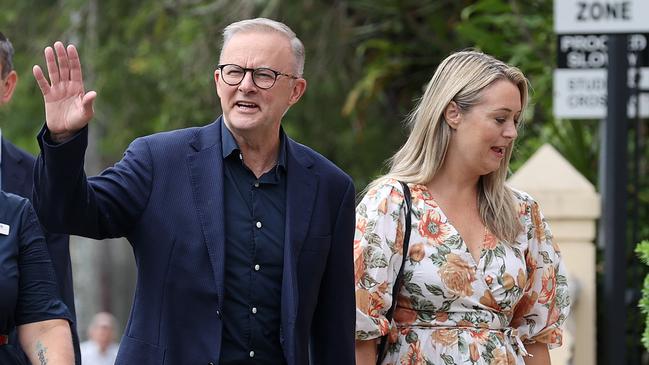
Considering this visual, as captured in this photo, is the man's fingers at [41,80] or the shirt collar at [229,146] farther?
the shirt collar at [229,146]

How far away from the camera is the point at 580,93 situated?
10.0 metres

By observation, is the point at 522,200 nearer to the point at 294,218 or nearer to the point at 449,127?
the point at 449,127

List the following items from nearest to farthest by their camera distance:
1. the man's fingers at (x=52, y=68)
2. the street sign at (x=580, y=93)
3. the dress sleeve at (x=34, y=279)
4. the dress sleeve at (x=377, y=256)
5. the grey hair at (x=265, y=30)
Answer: the man's fingers at (x=52, y=68) < the dress sleeve at (x=34, y=279) < the grey hair at (x=265, y=30) < the dress sleeve at (x=377, y=256) < the street sign at (x=580, y=93)

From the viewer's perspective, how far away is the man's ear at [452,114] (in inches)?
221

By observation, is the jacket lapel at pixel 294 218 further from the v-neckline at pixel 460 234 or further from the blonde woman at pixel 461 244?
the v-neckline at pixel 460 234

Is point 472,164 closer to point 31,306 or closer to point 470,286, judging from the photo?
point 470,286

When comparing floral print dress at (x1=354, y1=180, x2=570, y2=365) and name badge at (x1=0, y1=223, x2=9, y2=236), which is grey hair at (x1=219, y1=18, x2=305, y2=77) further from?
name badge at (x1=0, y1=223, x2=9, y2=236)

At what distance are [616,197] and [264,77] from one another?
4.20 metres

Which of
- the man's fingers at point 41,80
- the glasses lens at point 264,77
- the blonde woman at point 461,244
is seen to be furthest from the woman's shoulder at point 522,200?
the man's fingers at point 41,80

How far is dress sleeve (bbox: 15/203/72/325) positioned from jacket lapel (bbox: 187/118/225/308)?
49 cm

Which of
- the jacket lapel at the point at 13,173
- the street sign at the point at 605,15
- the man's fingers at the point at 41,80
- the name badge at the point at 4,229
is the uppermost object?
the man's fingers at the point at 41,80

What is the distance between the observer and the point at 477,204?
5.71 meters

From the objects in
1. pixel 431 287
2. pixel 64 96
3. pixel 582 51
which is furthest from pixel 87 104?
pixel 582 51

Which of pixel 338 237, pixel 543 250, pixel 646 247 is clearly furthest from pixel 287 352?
pixel 646 247
